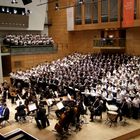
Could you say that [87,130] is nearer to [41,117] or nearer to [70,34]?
[41,117]

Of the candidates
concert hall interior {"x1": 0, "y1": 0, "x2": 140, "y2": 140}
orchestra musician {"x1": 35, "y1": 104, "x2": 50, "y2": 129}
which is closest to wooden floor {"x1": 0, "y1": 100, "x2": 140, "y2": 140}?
concert hall interior {"x1": 0, "y1": 0, "x2": 140, "y2": 140}

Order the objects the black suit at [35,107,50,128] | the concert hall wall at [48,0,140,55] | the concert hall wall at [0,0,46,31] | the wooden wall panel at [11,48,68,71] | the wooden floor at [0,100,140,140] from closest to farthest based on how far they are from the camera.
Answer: the wooden floor at [0,100,140,140], the black suit at [35,107,50,128], the wooden wall panel at [11,48,68,71], the concert hall wall at [48,0,140,55], the concert hall wall at [0,0,46,31]

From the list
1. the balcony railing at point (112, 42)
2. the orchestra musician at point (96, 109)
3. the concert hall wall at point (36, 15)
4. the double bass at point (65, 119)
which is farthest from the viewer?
the concert hall wall at point (36, 15)

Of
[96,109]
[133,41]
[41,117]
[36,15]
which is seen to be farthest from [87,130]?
[36,15]

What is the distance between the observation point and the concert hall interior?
903 cm

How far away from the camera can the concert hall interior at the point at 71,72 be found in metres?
9.03

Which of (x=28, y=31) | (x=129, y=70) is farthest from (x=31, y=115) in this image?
(x=28, y=31)

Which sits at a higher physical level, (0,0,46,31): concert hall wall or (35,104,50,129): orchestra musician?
(0,0,46,31): concert hall wall

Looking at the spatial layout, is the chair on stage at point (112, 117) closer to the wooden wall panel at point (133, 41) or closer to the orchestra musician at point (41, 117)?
the orchestra musician at point (41, 117)

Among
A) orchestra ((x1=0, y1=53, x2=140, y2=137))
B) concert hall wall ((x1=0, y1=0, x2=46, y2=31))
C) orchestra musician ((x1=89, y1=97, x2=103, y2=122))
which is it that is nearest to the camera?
orchestra ((x1=0, y1=53, x2=140, y2=137))

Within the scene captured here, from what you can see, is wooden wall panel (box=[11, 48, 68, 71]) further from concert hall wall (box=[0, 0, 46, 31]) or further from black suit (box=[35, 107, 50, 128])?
black suit (box=[35, 107, 50, 128])

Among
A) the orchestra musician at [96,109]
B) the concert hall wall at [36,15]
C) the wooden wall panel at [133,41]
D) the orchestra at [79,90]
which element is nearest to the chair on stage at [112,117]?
the orchestra at [79,90]

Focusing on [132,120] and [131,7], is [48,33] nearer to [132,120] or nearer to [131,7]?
[131,7]

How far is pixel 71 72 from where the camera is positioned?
14391mm
